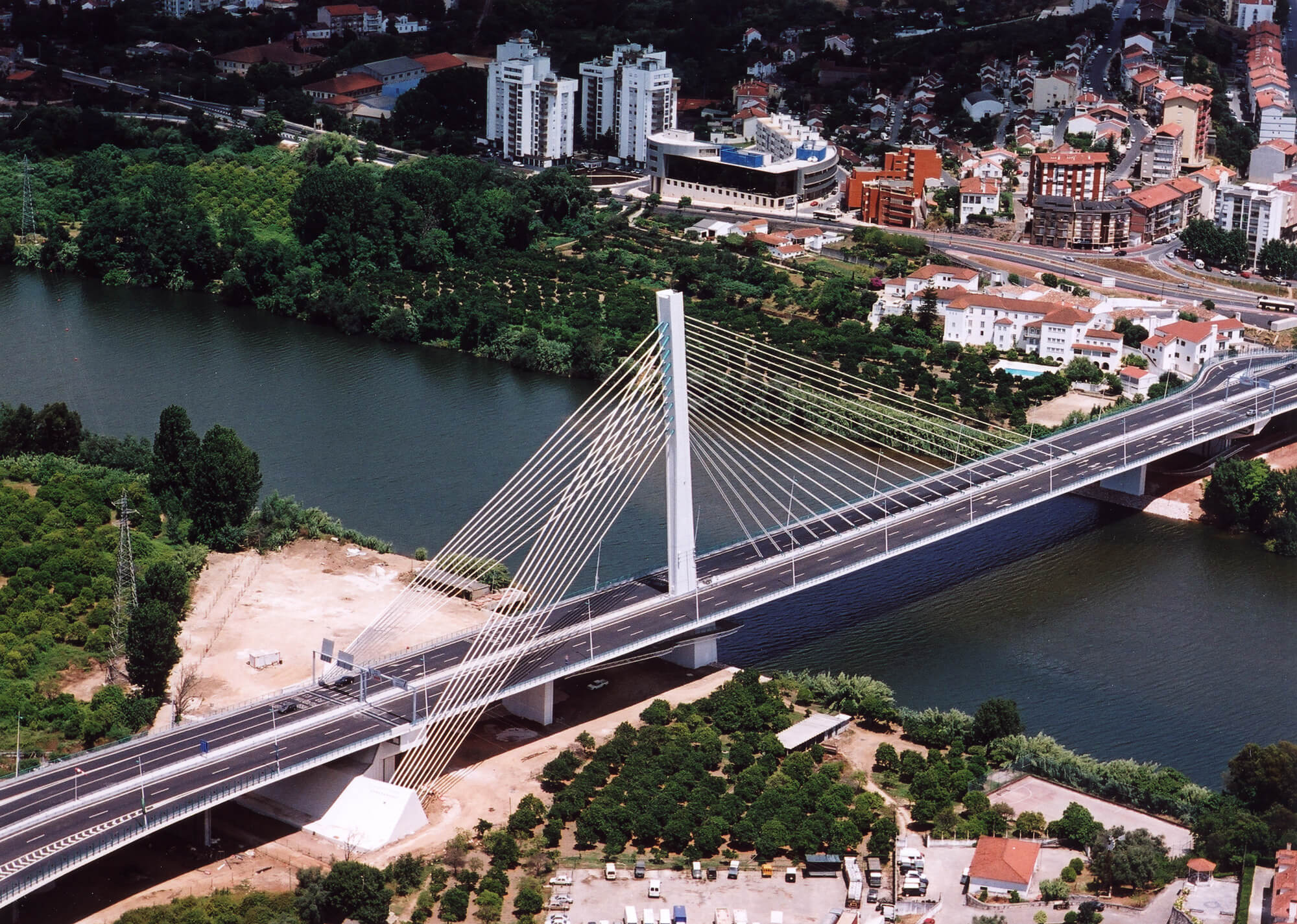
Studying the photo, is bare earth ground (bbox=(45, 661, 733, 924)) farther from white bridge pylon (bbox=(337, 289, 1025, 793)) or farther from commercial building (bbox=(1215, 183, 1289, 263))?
commercial building (bbox=(1215, 183, 1289, 263))

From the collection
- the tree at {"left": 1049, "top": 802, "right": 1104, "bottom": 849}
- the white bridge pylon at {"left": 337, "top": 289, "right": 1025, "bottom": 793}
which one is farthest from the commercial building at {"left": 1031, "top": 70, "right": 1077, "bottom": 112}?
the tree at {"left": 1049, "top": 802, "right": 1104, "bottom": 849}

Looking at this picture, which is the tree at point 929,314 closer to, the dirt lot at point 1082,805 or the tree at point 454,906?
the dirt lot at point 1082,805

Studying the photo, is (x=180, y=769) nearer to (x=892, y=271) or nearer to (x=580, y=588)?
(x=580, y=588)

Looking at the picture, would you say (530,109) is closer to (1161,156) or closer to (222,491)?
(1161,156)

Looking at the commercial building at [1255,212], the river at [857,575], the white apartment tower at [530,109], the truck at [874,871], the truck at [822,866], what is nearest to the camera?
the truck at [874,871]

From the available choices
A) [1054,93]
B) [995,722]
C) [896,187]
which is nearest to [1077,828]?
[995,722]

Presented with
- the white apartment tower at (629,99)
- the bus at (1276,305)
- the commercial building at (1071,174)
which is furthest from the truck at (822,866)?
the white apartment tower at (629,99)

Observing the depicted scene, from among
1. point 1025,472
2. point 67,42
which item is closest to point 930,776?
point 1025,472
